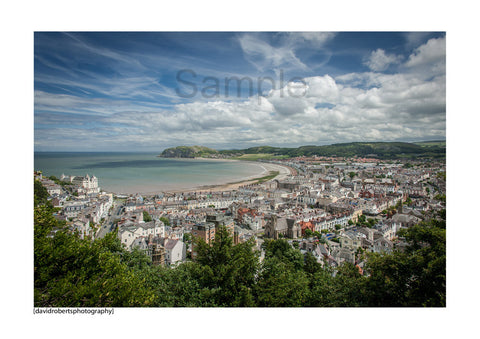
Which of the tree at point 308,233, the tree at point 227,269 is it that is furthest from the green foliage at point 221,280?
the tree at point 308,233

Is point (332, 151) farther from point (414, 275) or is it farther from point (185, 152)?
point (414, 275)

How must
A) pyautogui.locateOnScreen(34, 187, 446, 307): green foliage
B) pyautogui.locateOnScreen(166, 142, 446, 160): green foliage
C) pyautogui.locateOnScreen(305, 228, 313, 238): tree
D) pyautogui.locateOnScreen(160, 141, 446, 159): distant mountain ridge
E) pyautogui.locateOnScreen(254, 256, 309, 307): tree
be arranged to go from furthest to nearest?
pyautogui.locateOnScreen(166, 142, 446, 160): green foliage → pyautogui.locateOnScreen(160, 141, 446, 159): distant mountain ridge → pyautogui.locateOnScreen(305, 228, 313, 238): tree → pyautogui.locateOnScreen(254, 256, 309, 307): tree → pyautogui.locateOnScreen(34, 187, 446, 307): green foliage

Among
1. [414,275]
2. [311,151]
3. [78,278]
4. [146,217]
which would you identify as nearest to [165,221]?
[146,217]

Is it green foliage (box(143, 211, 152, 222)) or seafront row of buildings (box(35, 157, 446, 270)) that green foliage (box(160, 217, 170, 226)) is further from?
green foliage (box(143, 211, 152, 222))

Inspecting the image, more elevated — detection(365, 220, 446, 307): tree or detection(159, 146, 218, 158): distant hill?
detection(159, 146, 218, 158): distant hill

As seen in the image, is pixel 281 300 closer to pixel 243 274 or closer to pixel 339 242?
pixel 243 274

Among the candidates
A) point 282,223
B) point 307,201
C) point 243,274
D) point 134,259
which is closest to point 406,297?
point 243,274

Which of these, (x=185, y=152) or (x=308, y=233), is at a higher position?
(x=185, y=152)

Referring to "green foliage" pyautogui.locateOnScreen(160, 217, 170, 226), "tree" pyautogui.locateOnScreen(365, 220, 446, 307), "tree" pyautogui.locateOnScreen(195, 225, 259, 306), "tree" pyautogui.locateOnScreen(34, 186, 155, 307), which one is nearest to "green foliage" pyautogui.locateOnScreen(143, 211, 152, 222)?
"green foliage" pyautogui.locateOnScreen(160, 217, 170, 226)
